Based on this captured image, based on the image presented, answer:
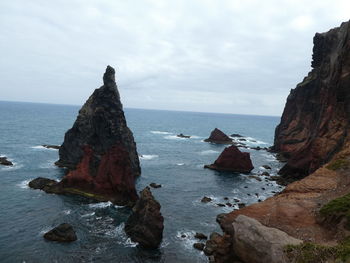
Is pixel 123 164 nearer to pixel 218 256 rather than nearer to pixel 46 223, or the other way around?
pixel 46 223

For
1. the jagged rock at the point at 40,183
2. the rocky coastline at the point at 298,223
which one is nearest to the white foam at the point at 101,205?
the jagged rock at the point at 40,183

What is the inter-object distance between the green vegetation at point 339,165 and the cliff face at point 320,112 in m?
15.0

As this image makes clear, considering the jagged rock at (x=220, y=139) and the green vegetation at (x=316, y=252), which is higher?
the green vegetation at (x=316, y=252)

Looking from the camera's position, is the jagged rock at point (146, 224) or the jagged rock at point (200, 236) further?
the jagged rock at point (200, 236)

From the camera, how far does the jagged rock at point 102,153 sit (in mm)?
60344

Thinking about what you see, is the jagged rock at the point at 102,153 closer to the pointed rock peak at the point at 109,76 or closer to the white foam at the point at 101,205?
the pointed rock peak at the point at 109,76

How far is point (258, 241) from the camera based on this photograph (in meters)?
23.2

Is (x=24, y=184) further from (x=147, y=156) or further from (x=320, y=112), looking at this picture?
(x=320, y=112)

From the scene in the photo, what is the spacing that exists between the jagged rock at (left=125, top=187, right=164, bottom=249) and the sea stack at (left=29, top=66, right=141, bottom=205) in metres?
13.1

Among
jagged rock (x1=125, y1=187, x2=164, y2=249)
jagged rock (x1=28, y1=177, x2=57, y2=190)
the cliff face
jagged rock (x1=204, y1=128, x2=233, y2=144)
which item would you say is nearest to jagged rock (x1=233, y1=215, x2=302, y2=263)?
jagged rock (x1=125, y1=187, x2=164, y2=249)

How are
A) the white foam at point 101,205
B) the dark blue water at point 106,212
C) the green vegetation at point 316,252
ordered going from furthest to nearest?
the white foam at point 101,205 < the dark blue water at point 106,212 < the green vegetation at point 316,252

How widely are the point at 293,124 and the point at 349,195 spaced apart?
93.9 m

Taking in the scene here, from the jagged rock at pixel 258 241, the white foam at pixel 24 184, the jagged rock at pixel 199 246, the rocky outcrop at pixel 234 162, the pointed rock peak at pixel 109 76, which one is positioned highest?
the pointed rock peak at pixel 109 76

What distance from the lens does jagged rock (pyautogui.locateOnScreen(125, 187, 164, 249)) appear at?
4175 centimetres
